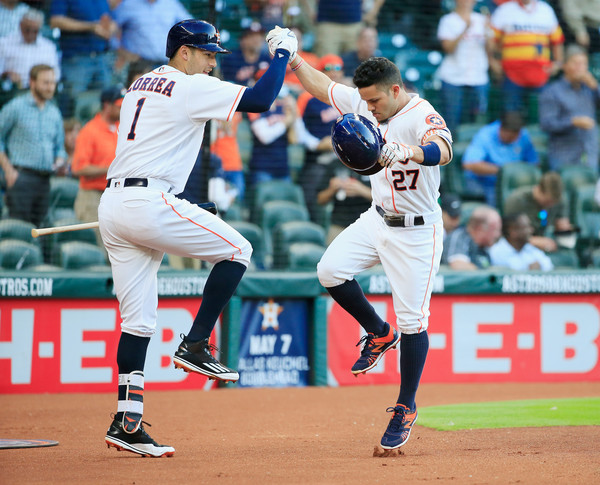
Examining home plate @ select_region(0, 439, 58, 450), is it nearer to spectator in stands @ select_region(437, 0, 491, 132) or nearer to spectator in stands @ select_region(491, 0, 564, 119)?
spectator in stands @ select_region(437, 0, 491, 132)

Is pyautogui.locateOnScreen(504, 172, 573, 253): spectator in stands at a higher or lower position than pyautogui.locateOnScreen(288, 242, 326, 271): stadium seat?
higher

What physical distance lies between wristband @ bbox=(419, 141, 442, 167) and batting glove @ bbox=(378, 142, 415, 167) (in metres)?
0.09

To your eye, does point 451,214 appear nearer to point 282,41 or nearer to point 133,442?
point 282,41

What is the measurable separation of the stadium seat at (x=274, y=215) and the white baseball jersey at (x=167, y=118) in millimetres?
4593

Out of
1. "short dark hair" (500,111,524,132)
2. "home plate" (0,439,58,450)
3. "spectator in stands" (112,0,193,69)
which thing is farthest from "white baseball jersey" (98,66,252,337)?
"short dark hair" (500,111,524,132)

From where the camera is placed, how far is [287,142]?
32.1ft

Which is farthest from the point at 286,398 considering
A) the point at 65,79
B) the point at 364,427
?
the point at 65,79

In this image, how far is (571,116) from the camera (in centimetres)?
1072

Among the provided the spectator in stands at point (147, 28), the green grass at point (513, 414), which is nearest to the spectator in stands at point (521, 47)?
the spectator in stands at point (147, 28)

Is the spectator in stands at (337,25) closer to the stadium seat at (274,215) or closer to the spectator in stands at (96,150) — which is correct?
the stadium seat at (274,215)

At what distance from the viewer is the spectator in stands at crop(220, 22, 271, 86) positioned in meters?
9.73

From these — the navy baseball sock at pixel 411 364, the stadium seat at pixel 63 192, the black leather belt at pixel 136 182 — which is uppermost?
the black leather belt at pixel 136 182

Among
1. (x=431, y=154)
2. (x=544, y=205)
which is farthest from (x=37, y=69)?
(x=544, y=205)

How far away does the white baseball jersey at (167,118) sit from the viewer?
15.0 ft
